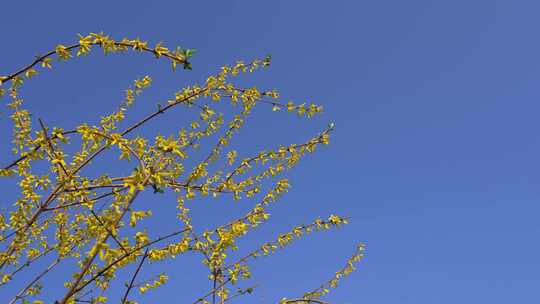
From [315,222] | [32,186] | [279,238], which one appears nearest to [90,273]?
[32,186]

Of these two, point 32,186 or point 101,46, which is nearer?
point 101,46

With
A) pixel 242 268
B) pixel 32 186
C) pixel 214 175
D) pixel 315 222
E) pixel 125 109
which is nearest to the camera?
pixel 32 186

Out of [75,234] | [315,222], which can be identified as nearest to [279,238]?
[315,222]

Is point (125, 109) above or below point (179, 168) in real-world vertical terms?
above

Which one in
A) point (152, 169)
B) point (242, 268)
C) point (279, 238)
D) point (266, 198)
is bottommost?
point (152, 169)

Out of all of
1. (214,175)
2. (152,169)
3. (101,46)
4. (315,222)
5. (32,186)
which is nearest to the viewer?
(152,169)

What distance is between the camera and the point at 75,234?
593 centimetres

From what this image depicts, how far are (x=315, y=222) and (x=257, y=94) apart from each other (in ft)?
4.99

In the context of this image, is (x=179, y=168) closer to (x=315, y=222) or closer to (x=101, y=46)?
(x=315, y=222)

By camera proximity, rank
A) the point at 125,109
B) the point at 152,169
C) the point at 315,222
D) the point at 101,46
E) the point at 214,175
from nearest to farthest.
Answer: the point at 152,169 < the point at 101,46 < the point at 315,222 < the point at 214,175 < the point at 125,109

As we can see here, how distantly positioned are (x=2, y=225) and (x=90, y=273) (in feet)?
4.87

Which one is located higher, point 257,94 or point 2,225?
point 257,94

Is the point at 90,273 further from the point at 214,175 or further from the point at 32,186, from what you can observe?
the point at 214,175

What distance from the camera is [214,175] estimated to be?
19.2 ft
